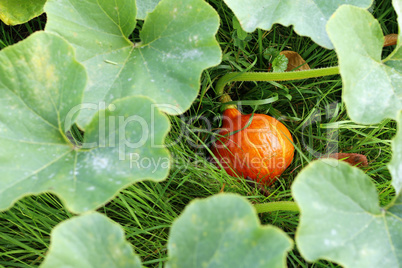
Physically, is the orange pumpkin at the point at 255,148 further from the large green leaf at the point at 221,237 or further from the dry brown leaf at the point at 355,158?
the large green leaf at the point at 221,237

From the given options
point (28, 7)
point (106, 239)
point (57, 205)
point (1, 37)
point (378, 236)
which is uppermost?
point (28, 7)

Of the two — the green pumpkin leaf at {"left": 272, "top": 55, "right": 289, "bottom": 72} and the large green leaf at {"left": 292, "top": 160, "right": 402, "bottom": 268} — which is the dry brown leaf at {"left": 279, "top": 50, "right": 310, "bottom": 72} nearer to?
the green pumpkin leaf at {"left": 272, "top": 55, "right": 289, "bottom": 72}

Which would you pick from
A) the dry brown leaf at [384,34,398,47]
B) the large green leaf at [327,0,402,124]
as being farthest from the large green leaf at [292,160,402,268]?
the dry brown leaf at [384,34,398,47]

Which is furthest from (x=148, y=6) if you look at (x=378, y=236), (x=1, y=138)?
(x=378, y=236)

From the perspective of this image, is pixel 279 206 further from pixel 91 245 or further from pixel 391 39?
pixel 391 39

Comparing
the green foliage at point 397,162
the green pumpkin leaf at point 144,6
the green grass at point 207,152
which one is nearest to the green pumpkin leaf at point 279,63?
the green grass at point 207,152

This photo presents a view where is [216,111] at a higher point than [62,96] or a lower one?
lower

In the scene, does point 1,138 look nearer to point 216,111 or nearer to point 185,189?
point 185,189
